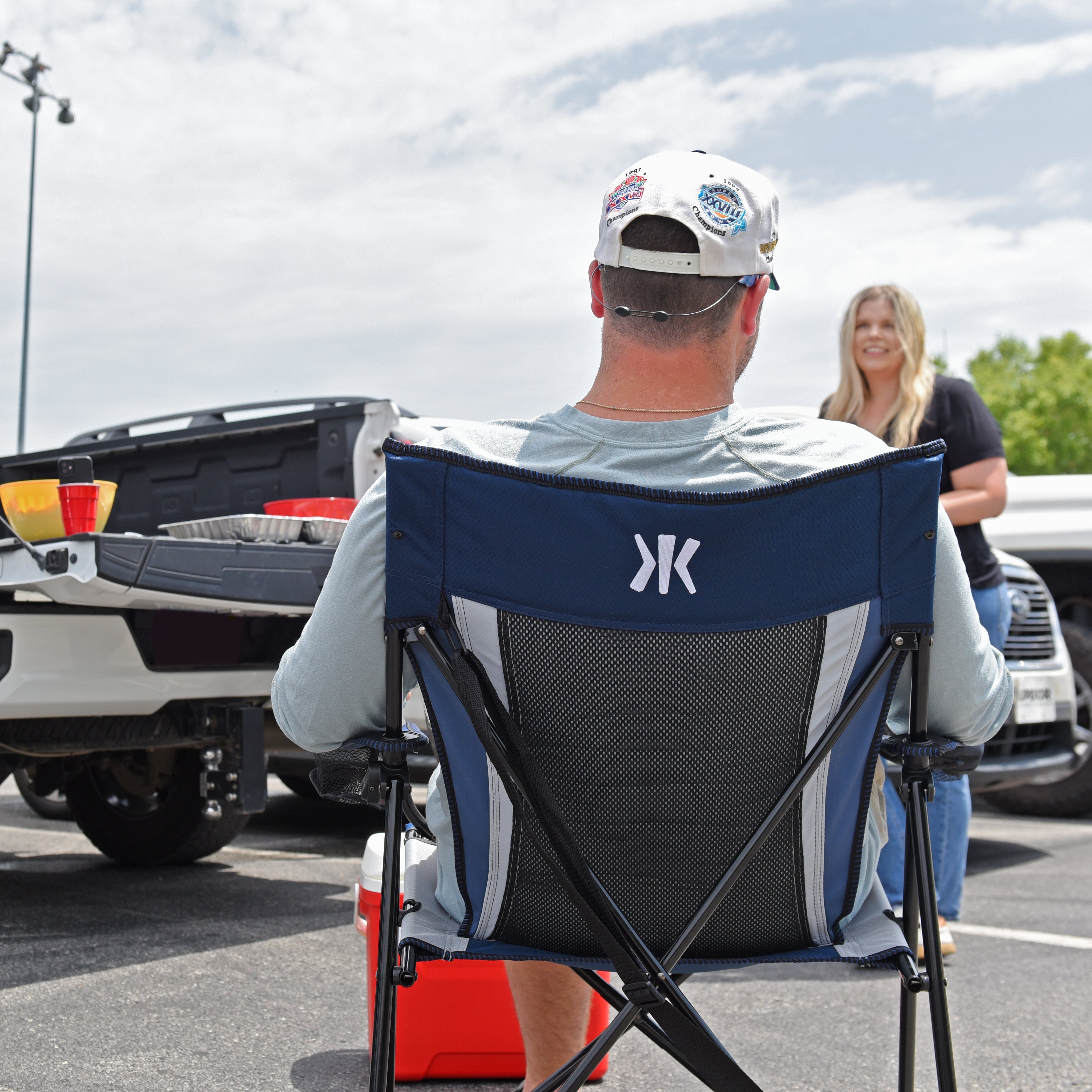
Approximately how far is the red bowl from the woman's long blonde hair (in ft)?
5.38

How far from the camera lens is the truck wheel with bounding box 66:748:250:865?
15.9 feet

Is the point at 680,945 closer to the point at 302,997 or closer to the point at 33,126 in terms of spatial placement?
the point at 302,997

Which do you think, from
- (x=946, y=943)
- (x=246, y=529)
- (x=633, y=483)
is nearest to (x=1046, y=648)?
(x=946, y=943)

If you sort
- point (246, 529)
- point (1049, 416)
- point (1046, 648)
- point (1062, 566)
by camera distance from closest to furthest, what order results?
point (246, 529)
point (1046, 648)
point (1062, 566)
point (1049, 416)

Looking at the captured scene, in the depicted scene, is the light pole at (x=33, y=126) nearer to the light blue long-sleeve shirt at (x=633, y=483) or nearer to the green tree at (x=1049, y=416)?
the light blue long-sleeve shirt at (x=633, y=483)

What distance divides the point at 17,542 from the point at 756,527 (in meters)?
2.43

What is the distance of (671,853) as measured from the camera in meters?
1.68

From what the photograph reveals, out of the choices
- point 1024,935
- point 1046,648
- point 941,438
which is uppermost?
point 941,438

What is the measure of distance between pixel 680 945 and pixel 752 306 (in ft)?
2.98

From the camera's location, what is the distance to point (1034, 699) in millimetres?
5371

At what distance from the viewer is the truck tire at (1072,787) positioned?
20.9ft

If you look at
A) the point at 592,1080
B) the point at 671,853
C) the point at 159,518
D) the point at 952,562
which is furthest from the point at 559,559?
the point at 159,518

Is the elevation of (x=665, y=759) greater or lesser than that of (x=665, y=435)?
lesser

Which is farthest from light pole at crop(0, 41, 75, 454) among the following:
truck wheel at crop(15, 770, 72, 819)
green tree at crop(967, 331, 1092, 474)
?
green tree at crop(967, 331, 1092, 474)
